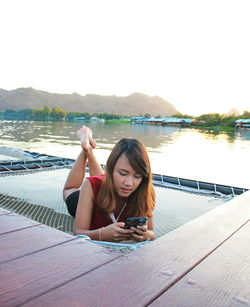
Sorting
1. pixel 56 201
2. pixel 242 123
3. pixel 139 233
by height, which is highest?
pixel 242 123

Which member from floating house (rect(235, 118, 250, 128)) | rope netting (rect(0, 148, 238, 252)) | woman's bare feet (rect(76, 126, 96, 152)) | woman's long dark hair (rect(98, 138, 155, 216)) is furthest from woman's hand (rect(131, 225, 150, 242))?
floating house (rect(235, 118, 250, 128))

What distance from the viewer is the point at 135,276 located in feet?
3.21

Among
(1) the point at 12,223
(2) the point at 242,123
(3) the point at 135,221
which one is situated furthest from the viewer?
(2) the point at 242,123

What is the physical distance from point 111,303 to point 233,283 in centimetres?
42

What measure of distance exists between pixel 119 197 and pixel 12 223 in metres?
0.79

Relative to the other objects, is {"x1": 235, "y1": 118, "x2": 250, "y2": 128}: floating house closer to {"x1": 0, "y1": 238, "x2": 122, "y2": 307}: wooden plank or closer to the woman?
the woman

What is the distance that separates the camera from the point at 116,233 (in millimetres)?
1693

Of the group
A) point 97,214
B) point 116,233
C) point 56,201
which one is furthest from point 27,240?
point 56,201

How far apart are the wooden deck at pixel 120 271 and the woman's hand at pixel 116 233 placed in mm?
382

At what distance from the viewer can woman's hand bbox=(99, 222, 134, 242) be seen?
5.54ft

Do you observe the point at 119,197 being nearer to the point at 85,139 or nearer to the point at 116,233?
the point at 116,233

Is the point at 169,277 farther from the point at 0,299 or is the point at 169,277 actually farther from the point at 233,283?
the point at 0,299

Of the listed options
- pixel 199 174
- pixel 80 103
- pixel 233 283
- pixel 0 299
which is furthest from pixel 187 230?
pixel 80 103

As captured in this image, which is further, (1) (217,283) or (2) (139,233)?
(2) (139,233)
